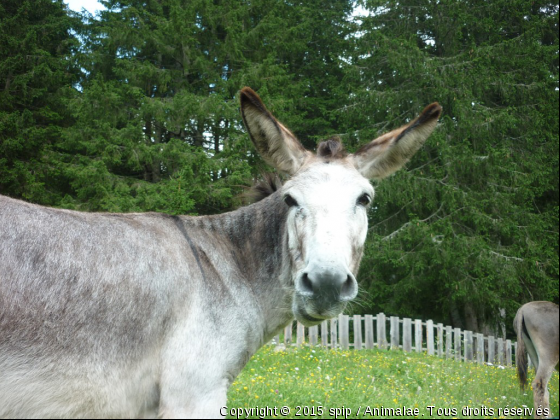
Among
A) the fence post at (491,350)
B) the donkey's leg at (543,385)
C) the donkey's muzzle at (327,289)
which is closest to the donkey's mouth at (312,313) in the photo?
the donkey's muzzle at (327,289)

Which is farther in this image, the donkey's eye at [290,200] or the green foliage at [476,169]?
the green foliage at [476,169]

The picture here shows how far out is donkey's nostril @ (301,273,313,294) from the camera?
2.18 metres

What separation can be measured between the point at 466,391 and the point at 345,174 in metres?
4.76

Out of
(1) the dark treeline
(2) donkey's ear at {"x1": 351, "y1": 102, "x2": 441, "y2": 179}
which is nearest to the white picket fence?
(1) the dark treeline

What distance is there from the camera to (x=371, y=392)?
17.0ft

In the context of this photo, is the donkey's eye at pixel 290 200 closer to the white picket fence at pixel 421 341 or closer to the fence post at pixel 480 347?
the white picket fence at pixel 421 341

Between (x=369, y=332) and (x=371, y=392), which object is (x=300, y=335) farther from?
(x=371, y=392)

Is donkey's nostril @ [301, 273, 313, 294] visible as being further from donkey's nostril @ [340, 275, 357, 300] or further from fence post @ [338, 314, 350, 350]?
fence post @ [338, 314, 350, 350]

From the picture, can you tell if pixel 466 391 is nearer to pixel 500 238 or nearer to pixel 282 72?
pixel 500 238

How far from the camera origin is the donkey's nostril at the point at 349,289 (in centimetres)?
215

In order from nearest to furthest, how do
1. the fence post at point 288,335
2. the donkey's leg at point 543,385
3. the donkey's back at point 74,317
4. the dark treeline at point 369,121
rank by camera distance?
the donkey's back at point 74,317 < the donkey's leg at point 543,385 < the fence post at point 288,335 < the dark treeline at point 369,121

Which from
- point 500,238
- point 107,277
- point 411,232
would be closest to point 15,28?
point 107,277

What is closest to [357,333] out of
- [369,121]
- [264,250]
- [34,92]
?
[369,121]

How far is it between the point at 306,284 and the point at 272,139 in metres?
1.26
